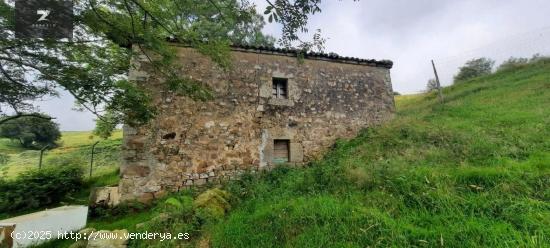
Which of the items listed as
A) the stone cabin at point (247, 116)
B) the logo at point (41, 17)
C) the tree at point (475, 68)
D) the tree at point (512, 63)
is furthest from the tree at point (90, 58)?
the tree at point (475, 68)

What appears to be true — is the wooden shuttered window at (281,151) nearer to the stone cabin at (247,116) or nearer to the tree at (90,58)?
the stone cabin at (247,116)

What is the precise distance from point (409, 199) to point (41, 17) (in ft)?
23.6

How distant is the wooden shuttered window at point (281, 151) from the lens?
7504 mm

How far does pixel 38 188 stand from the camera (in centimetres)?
784

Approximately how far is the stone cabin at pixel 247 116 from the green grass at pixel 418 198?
114cm

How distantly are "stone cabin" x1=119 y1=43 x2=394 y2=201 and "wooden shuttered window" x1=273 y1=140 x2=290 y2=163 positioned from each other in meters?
0.03

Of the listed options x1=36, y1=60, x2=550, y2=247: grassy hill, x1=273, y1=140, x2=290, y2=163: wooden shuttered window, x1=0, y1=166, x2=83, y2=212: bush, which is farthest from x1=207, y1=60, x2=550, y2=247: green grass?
x1=0, y1=166, x2=83, y2=212: bush

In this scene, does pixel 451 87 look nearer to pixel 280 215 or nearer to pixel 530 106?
pixel 530 106

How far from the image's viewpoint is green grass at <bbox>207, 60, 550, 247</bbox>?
2.87 meters

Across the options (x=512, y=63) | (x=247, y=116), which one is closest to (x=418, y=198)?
(x=247, y=116)

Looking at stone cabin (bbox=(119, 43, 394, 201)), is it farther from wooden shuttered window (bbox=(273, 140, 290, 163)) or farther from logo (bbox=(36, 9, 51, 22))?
logo (bbox=(36, 9, 51, 22))

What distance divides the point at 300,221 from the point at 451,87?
19238 millimetres

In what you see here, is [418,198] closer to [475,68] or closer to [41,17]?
[41,17]

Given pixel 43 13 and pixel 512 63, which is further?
pixel 512 63
